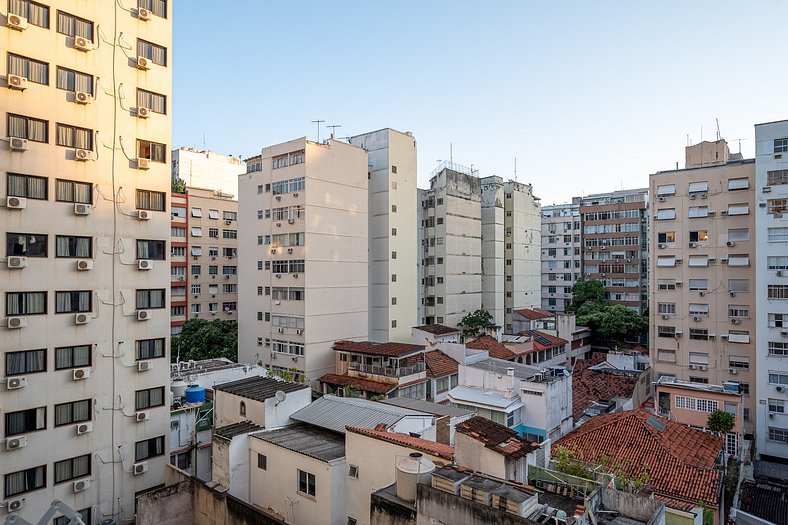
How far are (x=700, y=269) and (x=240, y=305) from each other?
124 feet

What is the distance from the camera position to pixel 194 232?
57.8m

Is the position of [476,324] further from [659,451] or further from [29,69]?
[29,69]

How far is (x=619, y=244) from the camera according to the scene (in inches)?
2931

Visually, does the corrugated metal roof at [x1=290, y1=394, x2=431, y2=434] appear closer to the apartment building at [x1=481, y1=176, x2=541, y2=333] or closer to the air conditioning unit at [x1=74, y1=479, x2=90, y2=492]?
the air conditioning unit at [x1=74, y1=479, x2=90, y2=492]

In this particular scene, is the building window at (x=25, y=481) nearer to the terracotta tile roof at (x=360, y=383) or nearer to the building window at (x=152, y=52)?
the building window at (x=152, y=52)

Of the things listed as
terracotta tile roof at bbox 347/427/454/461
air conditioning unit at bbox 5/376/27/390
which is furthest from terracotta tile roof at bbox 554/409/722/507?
air conditioning unit at bbox 5/376/27/390

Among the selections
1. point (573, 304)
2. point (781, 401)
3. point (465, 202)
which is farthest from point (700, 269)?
point (573, 304)

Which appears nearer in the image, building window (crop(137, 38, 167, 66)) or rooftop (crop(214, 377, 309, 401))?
rooftop (crop(214, 377, 309, 401))

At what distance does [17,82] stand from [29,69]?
3.24ft

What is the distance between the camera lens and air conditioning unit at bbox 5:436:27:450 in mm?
17562

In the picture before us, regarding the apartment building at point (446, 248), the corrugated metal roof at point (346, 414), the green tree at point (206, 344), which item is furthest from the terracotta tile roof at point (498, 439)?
the apartment building at point (446, 248)

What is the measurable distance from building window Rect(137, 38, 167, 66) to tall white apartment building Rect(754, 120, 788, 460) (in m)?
37.7

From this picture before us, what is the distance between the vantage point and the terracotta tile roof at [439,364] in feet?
118

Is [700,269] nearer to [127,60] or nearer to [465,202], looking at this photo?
[465,202]
